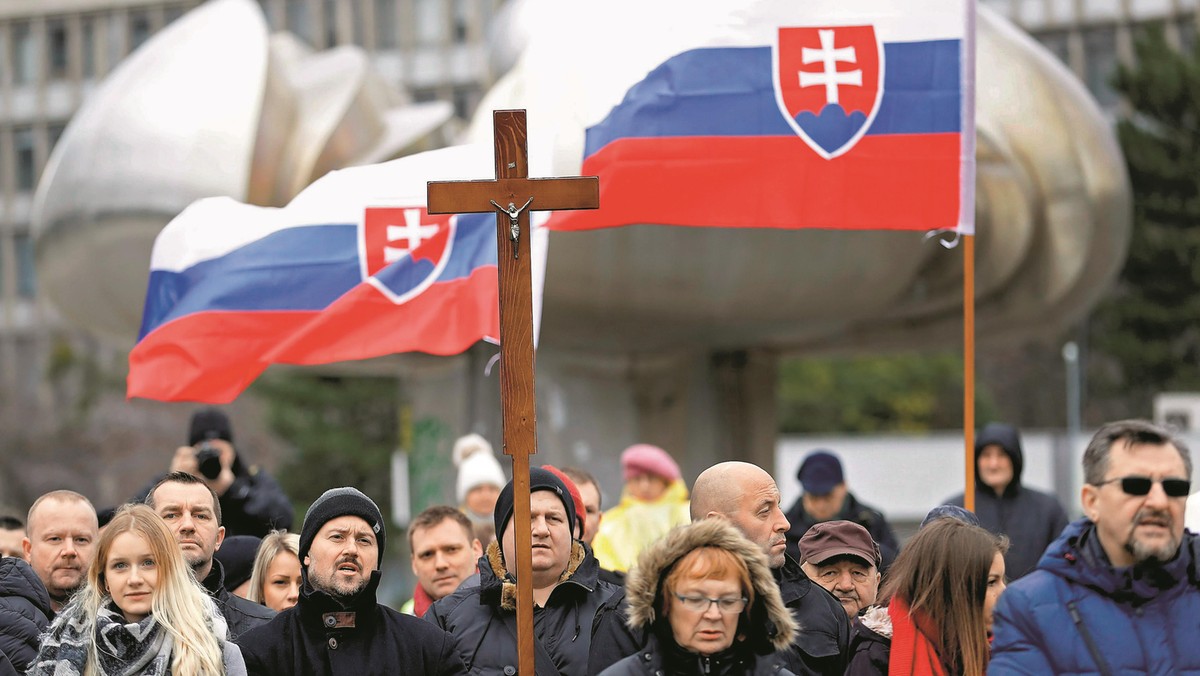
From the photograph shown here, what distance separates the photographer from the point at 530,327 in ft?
18.7

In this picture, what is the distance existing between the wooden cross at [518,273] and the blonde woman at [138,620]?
90 centimetres

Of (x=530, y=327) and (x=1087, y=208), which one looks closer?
(x=530, y=327)

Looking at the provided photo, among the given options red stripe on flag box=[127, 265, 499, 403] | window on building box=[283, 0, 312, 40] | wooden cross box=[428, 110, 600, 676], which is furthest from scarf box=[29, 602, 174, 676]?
window on building box=[283, 0, 312, 40]

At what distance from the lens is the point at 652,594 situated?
4789mm

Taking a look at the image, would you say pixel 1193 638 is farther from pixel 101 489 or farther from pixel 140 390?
pixel 101 489

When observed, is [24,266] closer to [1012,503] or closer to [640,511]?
[640,511]

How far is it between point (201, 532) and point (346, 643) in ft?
3.80

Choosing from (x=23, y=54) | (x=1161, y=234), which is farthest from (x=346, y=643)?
(x=23, y=54)

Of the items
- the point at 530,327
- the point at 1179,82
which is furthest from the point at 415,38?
the point at 530,327

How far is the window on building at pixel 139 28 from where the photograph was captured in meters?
54.1

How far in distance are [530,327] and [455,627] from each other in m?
1.00

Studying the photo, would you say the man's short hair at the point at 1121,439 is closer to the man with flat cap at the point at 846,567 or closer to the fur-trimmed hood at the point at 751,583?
the fur-trimmed hood at the point at 751,583

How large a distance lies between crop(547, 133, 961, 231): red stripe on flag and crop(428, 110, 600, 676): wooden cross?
101 inches

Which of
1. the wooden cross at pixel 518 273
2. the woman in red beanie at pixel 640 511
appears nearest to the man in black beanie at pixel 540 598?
the wooden cross at pixel 518 273
